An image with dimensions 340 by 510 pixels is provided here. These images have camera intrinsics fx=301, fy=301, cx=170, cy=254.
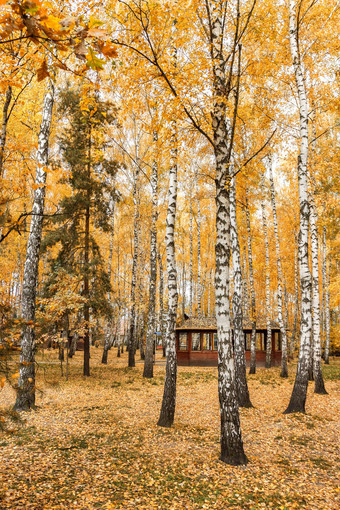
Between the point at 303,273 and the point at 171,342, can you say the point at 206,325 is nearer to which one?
the point at 303,273

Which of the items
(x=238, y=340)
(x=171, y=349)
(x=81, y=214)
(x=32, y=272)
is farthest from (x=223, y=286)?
(x=81, y=214)

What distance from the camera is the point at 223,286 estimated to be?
482cm

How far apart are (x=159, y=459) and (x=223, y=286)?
2.93 m

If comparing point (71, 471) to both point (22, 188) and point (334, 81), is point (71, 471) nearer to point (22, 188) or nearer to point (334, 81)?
point (22, 188)

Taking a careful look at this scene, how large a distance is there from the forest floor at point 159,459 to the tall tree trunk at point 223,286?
0.42 meters

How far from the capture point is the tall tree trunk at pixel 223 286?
4.56 m

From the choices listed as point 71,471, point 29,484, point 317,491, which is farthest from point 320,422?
point 29,484

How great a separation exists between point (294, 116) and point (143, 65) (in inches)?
340

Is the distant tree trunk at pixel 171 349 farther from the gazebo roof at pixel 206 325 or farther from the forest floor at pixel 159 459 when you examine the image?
the gazebo roof at pixel 206 325

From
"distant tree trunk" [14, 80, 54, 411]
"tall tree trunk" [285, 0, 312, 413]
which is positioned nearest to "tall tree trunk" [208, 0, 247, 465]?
"tall tree trunk" [285, 0, 312, 413]

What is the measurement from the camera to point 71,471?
4.23 metres

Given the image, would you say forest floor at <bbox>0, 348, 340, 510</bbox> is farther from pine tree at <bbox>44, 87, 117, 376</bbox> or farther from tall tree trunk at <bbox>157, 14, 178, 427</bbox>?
pine tree at <bbox>44, 87, 117, 376</bbox>

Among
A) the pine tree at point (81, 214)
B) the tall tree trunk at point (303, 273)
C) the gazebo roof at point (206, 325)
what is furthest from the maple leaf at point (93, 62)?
the gazebo roof at point (206, 325)

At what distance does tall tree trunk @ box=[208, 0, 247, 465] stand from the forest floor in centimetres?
42
